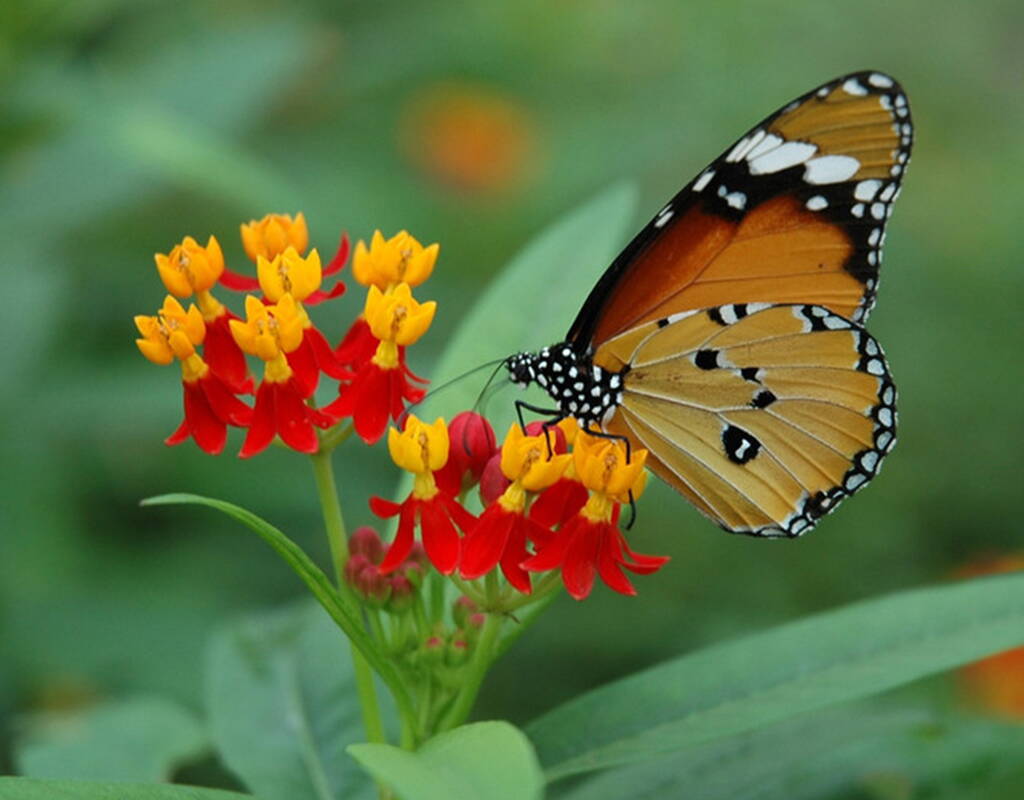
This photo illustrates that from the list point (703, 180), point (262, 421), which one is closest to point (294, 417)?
point (262, 421)

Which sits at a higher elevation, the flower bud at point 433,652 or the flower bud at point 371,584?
the flower bud at point 371,584

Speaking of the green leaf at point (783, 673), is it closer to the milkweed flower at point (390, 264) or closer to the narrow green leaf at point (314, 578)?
the narrow green leaf at point (314, 578)

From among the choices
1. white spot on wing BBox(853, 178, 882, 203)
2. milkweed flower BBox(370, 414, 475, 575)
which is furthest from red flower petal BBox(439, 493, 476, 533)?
white spot on wing BBox(853, 178, 882, 203)

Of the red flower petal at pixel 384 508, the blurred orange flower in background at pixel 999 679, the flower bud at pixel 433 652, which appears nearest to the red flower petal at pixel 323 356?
the red flower petal at pixel 384 508

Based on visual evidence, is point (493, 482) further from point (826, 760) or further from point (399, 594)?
point (826, 760)

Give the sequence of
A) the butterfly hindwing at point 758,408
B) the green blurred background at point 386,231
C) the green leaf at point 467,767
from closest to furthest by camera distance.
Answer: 1. the green leaf at point 467,767
2. the butterfly hindwing at point 758,408
3. the green blurred background at point 386,231

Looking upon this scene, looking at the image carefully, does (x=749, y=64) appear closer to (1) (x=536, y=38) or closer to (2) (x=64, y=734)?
(1) (x=536, y=38)

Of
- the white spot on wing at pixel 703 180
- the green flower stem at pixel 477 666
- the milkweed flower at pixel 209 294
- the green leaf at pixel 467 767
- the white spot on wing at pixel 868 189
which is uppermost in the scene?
the white spot on wing at pixel 703 180
